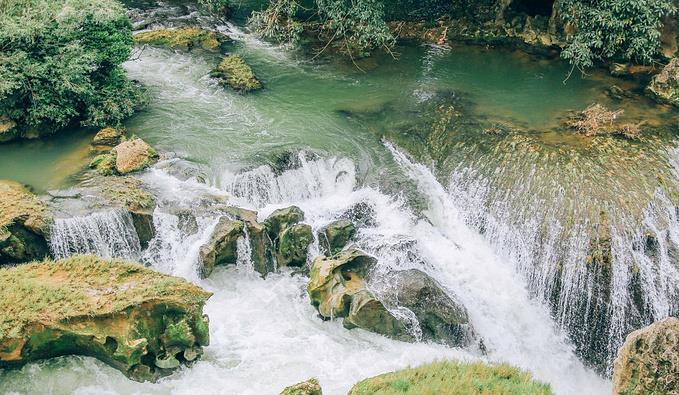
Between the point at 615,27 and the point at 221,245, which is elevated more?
the point at 615,27

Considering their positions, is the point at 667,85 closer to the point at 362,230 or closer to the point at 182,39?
the point at 362,230

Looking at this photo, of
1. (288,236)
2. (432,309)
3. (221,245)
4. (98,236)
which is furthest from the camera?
(288,236)

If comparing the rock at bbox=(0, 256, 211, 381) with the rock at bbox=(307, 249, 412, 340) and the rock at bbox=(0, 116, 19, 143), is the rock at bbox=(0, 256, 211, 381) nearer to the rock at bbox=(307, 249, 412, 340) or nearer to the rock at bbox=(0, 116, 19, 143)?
the rock at bbox=(307, 249, 412, 340)

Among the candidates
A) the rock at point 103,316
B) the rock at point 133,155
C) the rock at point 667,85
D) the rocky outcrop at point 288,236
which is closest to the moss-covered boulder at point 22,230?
the rock at point 103,316

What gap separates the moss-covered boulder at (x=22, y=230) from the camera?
12.1 meters

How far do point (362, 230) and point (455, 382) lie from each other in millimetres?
5345

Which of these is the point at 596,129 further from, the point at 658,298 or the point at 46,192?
the point at 46,192

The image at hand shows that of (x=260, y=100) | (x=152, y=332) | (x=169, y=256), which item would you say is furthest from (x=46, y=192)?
(x=260, y=100)

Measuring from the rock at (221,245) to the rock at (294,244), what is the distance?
0.95 metres

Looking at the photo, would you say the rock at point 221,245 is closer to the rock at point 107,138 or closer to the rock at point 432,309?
the rock at point 432,309

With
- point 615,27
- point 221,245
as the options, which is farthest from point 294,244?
point 615,27

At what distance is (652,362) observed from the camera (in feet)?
26.8

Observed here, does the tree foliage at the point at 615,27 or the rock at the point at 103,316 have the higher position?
the tree foliage at the point at 615,27

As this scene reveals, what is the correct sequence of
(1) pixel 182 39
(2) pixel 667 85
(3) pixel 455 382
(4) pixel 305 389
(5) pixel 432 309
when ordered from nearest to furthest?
(3) pixel 455 382 < (4) pixel 305 389 < (5) pixel 432 309 < (2) pixel 667 85 < (1) pixel 182 39
